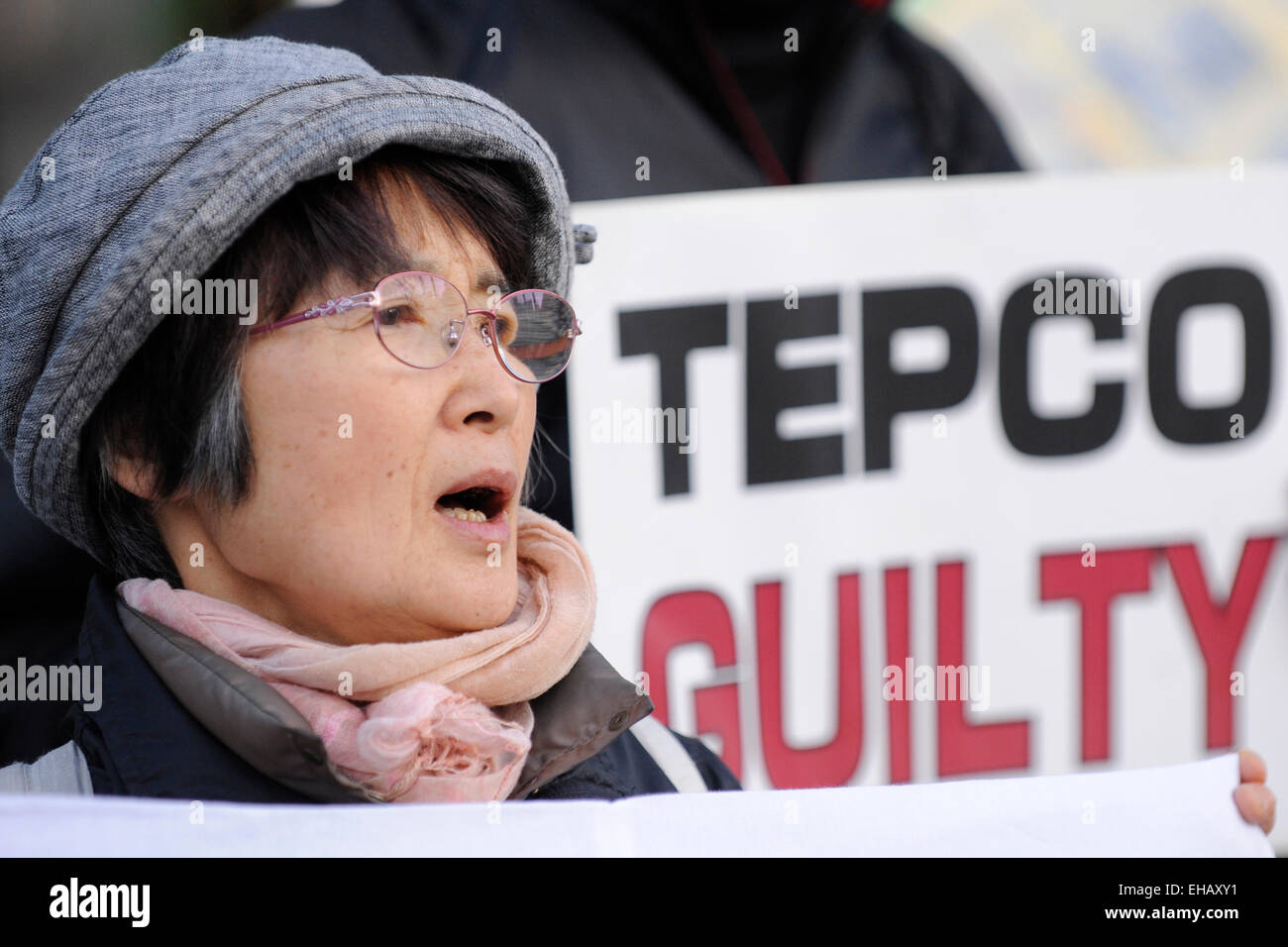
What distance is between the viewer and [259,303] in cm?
125

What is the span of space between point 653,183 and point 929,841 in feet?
3.63

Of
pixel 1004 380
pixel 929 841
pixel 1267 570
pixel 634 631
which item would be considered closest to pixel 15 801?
pixel 929 841

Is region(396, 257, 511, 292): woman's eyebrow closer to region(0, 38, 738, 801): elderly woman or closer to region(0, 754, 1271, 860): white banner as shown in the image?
region(0, 38, 738, 801): elderly woman

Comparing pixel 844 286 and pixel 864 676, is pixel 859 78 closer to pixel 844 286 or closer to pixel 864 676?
pixel 844 286

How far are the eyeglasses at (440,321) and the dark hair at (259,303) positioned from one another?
0.02 m

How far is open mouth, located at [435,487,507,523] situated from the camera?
51.8 inches

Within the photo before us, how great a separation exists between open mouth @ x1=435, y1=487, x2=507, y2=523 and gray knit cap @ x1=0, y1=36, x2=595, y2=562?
0.33m

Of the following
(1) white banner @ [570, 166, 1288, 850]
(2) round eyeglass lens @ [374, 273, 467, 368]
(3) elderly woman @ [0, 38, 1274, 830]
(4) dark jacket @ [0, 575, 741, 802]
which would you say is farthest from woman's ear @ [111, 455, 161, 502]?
(1) white banner @ [570, 166, 1288, 850]

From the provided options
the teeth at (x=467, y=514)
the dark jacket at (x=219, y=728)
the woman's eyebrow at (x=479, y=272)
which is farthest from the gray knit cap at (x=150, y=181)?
the teeth at (x=467, y=514)

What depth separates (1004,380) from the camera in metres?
2.09

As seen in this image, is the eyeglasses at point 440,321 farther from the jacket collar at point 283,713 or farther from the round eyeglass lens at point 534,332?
the jacket collar at point 283,713

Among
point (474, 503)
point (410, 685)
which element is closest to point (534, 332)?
point (474, 503)

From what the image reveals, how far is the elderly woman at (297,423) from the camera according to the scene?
3.96 ft

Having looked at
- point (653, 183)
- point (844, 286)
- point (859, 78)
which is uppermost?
point (859, 78)
